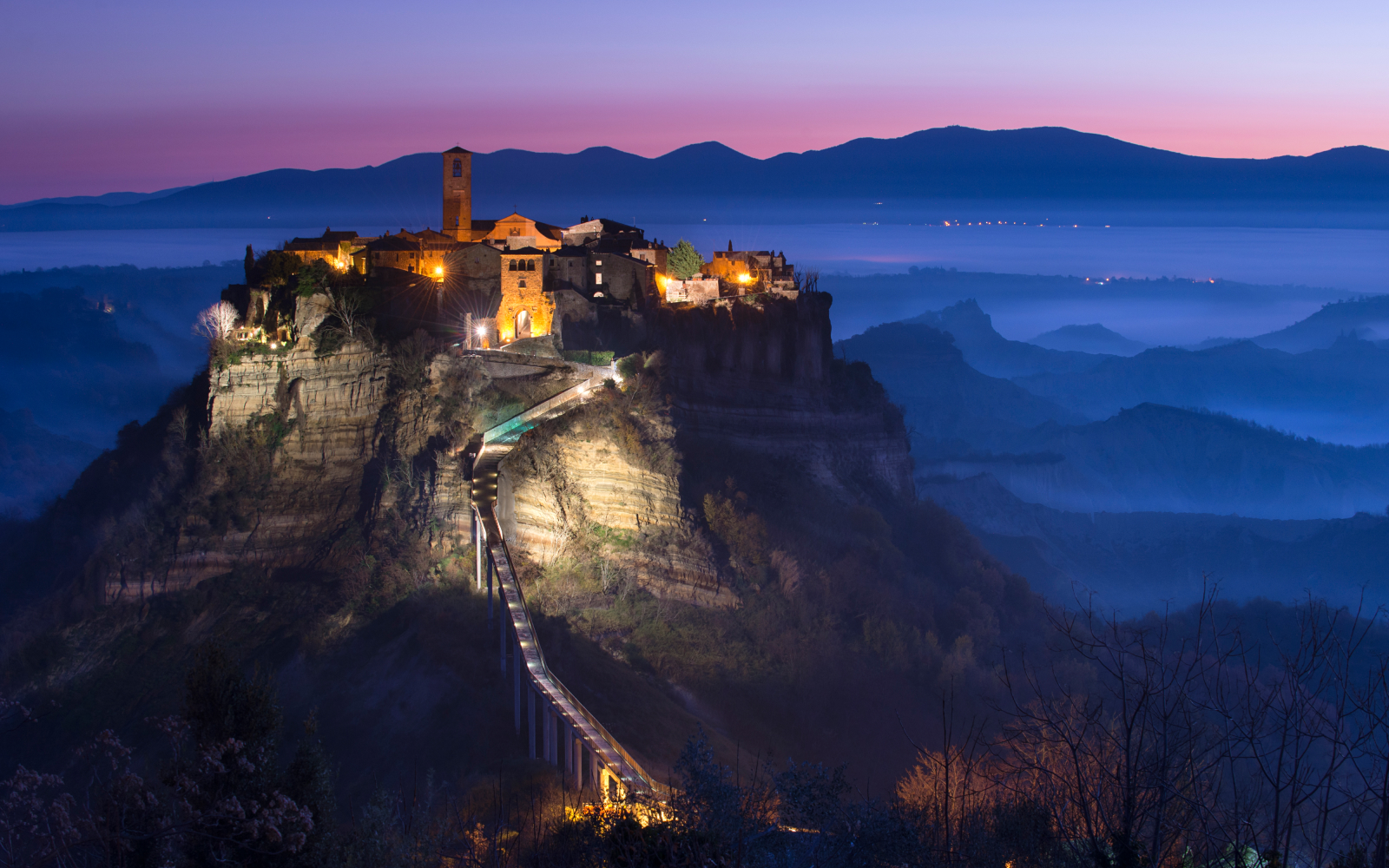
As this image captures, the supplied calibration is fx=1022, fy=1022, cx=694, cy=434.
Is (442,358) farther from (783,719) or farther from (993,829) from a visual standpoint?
(993,829)

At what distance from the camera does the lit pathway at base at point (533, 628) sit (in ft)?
81.8

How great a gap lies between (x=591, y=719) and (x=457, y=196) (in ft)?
111

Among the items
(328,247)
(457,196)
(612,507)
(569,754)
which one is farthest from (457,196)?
(569,754)

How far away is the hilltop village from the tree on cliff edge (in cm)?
4

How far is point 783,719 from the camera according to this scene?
36969 mm

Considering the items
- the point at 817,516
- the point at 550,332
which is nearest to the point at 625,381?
the point at 550,332

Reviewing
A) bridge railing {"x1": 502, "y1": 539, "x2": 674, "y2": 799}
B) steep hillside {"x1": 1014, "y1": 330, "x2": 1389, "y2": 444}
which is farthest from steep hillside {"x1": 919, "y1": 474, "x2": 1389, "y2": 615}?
steep hillside {"x1": 1014, "y1": 330, "x2": 1389, "y2": 444}

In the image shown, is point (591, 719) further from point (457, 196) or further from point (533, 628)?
point (457, 196)

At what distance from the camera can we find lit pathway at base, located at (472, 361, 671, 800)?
24.9 metres

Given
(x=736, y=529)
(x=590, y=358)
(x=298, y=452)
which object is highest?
(x=590, y=358)

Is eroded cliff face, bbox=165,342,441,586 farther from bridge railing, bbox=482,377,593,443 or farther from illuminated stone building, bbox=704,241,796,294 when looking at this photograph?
illuminated stone building, bbox=704,241,796,294

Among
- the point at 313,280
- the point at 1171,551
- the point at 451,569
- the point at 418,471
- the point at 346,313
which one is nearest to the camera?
the point at 451,569

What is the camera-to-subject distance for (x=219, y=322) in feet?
143

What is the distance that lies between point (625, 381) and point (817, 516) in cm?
1178
